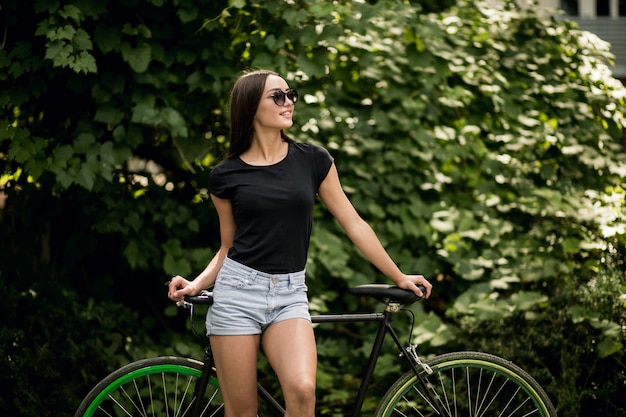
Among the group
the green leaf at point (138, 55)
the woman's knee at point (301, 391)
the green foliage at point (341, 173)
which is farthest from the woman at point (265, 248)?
the green leaf at point (138, 55)

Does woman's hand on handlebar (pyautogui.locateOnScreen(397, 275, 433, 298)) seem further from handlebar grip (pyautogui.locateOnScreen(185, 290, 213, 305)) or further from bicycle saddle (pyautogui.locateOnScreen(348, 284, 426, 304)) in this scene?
handlebar grip (pyautogui.locateOnScreen(185, 290, 213, 305))

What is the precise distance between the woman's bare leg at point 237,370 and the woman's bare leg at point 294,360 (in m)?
0.07

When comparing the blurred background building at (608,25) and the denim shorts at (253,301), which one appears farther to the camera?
the blurred background building at (608,25)

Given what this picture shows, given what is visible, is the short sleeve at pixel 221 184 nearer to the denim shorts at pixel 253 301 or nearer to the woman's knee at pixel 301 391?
the denim shorts at pixel 253 301

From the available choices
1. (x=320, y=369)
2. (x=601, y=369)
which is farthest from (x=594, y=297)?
(x=320, y=369)

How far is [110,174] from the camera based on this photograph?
16.4ft

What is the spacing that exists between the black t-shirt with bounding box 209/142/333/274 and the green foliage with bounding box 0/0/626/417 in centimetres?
162

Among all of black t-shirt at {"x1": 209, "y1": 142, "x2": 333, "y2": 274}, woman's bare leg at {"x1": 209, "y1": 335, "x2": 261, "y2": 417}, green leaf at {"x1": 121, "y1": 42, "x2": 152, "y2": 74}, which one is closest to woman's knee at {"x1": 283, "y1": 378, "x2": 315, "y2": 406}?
woman's bare leg at {"x1": 209, "y1": 335, "x2": 261, "y2": 417}

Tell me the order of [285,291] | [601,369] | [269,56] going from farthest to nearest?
[269,56] → [601,369] → [285,291]

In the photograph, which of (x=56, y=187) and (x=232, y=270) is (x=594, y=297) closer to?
(x=232, y=270)

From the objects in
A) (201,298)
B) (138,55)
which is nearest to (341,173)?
(138,55)

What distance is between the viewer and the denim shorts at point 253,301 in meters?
3.32

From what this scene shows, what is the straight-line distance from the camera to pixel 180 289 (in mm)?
3566

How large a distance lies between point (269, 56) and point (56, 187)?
4.78 ft
